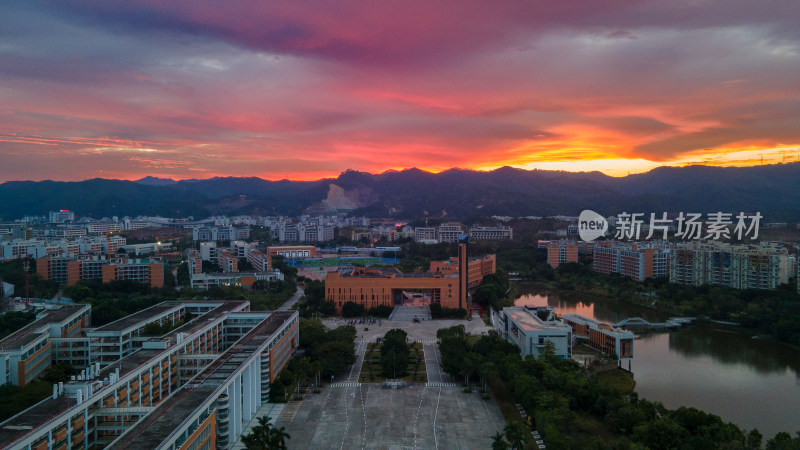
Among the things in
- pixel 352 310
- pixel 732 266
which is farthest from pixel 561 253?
pixel 352 310

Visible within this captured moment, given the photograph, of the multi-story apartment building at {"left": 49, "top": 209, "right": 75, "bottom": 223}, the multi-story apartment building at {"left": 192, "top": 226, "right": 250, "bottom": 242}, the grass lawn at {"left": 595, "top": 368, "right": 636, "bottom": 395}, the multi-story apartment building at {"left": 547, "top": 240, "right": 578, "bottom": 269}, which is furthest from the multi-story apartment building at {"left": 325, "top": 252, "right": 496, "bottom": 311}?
the multi-story apartment building at {"left": 49, "top": 209, "right": 75, "bottom": 223}

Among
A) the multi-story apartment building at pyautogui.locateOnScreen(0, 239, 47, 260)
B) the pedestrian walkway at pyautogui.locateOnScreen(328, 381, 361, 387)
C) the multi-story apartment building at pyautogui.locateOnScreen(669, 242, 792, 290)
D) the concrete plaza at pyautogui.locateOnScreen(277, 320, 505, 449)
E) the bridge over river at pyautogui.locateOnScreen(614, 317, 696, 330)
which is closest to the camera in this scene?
the concrete plaza at pyautogui.locateOnScreen(277, 320, 505, 449)

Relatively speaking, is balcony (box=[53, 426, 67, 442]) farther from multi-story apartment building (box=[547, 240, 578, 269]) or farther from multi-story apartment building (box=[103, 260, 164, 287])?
multi-story apartment building (box=[547, 240, 578, 269])

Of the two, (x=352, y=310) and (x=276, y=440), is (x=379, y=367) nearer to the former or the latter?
(x=276, y=440)

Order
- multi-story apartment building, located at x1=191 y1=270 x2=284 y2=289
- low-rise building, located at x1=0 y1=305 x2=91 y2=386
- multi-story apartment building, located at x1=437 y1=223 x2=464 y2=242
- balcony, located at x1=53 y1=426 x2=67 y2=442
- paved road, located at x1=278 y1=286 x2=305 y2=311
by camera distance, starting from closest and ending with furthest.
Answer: balcony, located at x1=53 y1=426 x2=67 y2=442 → low-rise building, located at x1=0 y1=305 x2=91 y2=386 → paved road, located at x1=278 y1=286 x2=305 y2=311 → multi-story apartment building, located at x1=191 y1=270 x2=284 y2=289 → multi-story apartment building, located at x1=437 y1=223 x2=464 y2=242

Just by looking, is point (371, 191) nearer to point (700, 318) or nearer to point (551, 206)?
point (551, 206)

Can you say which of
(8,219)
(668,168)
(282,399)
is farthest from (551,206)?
(8,219)
